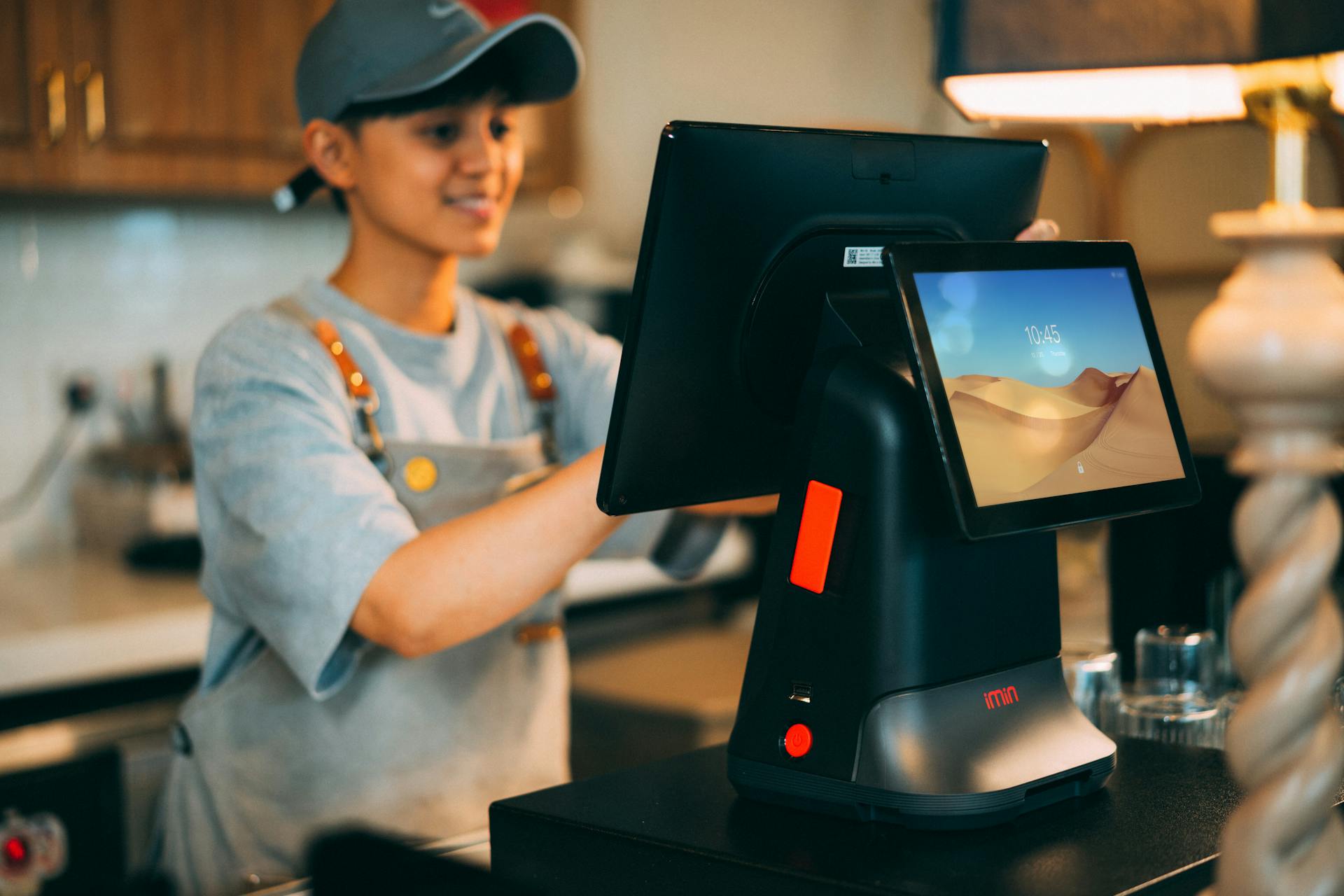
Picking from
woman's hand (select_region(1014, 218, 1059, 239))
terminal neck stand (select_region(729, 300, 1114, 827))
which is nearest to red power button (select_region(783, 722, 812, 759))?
terminal neck stand (select_region(729, 300, 1114, 827))

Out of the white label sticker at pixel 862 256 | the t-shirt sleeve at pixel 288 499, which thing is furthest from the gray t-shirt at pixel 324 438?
the white label sticker at pixel 862 256

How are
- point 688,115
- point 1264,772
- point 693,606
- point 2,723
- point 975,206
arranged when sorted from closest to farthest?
point 1264,772, point 975,206, point 2,723, point 693,606, point 688,115

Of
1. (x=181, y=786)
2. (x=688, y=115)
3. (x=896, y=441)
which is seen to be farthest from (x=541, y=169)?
(x=896, y=441)

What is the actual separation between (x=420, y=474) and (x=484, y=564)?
1.14 feet

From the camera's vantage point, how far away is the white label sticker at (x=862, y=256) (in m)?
0.88

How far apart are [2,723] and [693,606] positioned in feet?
4.87

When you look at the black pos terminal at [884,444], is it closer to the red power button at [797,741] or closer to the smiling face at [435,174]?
the red power button at [797,741]

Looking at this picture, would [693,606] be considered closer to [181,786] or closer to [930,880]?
[181,786]

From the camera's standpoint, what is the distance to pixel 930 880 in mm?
692

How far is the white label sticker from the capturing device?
0.88 m

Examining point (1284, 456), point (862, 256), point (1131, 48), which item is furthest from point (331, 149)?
point (1284, 456)

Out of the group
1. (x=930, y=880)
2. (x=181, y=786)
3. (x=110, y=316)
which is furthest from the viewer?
(x=110, y=316)

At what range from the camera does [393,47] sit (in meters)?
1.38

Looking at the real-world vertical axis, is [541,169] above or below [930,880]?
above
